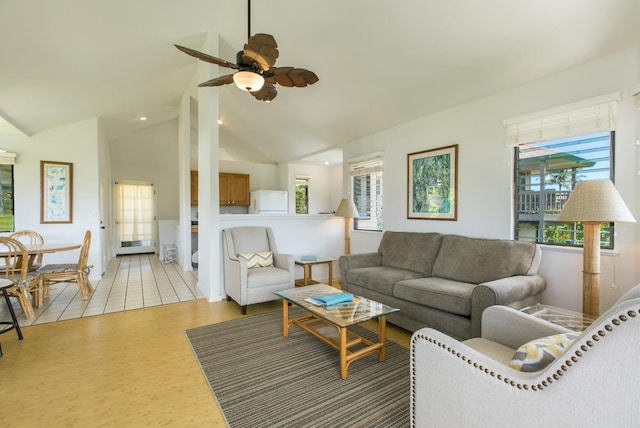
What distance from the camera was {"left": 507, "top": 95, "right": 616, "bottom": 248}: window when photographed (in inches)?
98.0

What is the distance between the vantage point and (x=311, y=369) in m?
2.22

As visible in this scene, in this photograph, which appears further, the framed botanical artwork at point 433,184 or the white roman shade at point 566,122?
the framed botanical artwork at point 433,184

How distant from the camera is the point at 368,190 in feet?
16.1

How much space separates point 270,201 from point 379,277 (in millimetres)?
4660

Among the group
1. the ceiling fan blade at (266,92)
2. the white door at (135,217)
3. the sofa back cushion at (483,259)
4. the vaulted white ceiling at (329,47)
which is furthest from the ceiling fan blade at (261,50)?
the white door at (135,217)

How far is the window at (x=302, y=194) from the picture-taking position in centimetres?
770

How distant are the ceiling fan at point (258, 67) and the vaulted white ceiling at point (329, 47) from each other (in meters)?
0.89

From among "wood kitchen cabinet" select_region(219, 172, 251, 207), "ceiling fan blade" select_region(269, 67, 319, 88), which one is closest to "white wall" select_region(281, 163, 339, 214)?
"wood kitchen cabinet" select_region(219, 172, 251, 207)

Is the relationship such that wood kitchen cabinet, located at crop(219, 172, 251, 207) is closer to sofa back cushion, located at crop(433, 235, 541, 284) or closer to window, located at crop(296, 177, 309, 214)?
window, located at crop(296, 177, 309, 214)

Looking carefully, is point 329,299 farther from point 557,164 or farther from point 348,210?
point 557,164

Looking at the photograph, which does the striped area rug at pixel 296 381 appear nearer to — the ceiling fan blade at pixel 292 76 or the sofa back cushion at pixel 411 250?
the sofa back cushion at pixel 411 250

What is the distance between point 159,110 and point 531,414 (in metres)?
7.10

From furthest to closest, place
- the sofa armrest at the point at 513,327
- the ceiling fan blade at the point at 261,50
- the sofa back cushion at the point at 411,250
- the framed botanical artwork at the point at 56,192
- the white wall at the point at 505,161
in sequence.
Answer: the framed botanical artwork at the point at 56,192
the sofa back cushion at the point at 411,250
the white wall at the point at 505,161
the ceiling fan blade at the point at 261,50
the sofa armrest at the point at 513,327

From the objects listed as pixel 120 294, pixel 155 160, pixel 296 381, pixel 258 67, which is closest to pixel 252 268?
pixel 296 381
